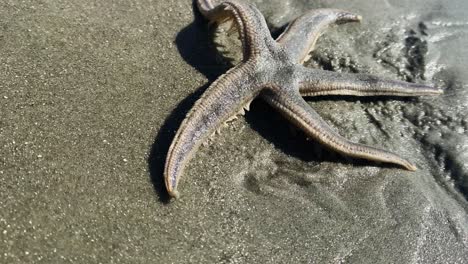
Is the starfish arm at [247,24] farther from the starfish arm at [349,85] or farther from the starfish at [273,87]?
the starfish arm at [349,85]

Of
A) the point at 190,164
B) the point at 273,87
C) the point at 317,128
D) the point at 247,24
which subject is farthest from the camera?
the point at 247,24

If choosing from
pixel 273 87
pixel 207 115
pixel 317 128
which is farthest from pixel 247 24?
pixel 317 128

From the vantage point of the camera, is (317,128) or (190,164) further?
(317,128)

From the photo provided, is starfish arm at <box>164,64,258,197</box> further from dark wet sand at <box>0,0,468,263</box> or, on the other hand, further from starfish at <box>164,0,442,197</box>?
dark wet sand at <box>0,0,468,263</box>

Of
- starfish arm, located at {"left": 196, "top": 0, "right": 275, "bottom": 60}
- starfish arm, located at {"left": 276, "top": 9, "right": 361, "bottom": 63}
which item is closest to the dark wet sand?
starfish arm, located at {"left": 276, "top": 9, "right": 361, "bottom": 63}

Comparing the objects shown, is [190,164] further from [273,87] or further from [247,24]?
[247,24]

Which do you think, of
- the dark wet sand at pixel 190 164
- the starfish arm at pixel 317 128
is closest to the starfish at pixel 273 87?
the starfish arm at pixel 317 128

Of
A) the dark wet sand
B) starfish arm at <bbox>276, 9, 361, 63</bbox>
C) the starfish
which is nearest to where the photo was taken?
the dark wet sand
